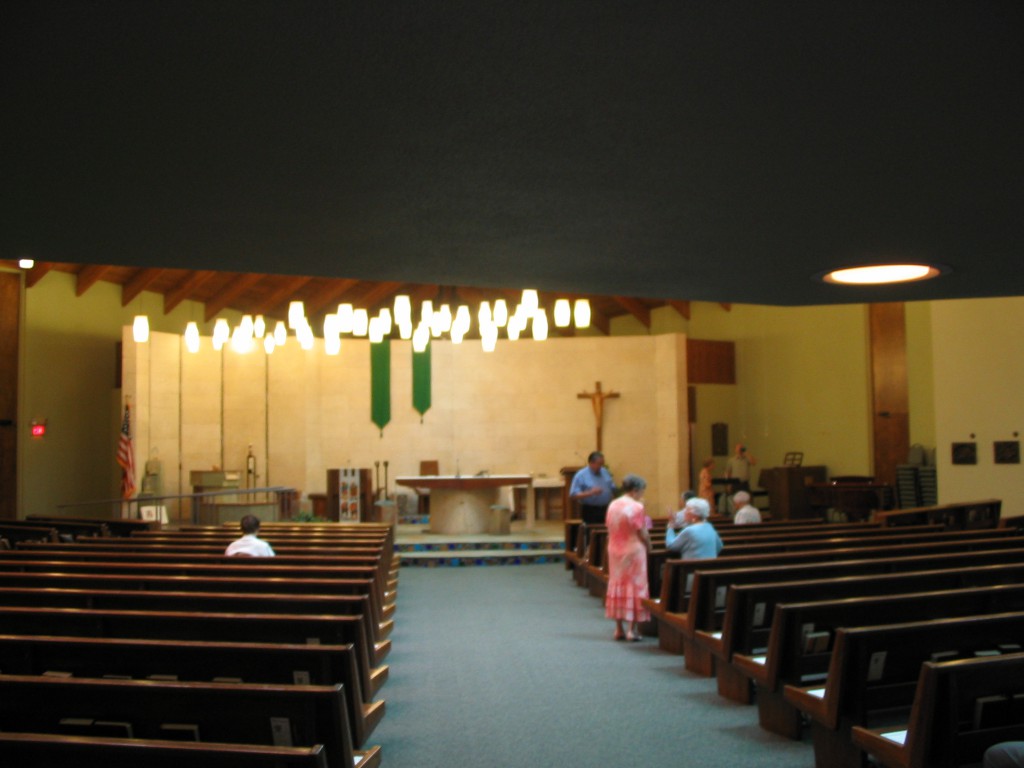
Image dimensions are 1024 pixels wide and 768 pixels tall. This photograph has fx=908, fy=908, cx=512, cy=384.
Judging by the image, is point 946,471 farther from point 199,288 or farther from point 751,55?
point 199,288

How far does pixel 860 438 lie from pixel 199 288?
12822 mm

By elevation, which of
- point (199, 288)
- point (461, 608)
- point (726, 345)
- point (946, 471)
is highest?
point (199, 288)

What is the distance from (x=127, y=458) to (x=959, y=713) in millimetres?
14202

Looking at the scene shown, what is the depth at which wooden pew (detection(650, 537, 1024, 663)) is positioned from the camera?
5.24m

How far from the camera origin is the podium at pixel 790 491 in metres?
15.0

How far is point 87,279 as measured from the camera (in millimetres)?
15945

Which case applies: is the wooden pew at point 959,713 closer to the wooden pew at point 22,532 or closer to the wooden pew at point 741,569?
the wooden pew at point 741,569

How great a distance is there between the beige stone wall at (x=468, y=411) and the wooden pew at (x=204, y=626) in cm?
1311

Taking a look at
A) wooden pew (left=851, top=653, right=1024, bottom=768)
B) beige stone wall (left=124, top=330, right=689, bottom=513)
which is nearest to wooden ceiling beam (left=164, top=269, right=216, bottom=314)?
beige stone wall (left=124, top=330, right=689, bottom=513)

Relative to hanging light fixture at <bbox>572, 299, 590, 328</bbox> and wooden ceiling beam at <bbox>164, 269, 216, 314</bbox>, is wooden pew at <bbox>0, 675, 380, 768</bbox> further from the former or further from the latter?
wooden ceiling beam at <bbox>164, 269, 216, 314</bbox>

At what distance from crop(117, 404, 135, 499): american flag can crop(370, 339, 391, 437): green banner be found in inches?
167

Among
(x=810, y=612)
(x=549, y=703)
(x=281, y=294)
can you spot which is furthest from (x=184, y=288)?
(x=810, y=612)

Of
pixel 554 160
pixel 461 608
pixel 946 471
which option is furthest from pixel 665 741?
pixel 946 471

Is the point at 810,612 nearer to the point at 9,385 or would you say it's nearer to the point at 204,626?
the point at 204,626
